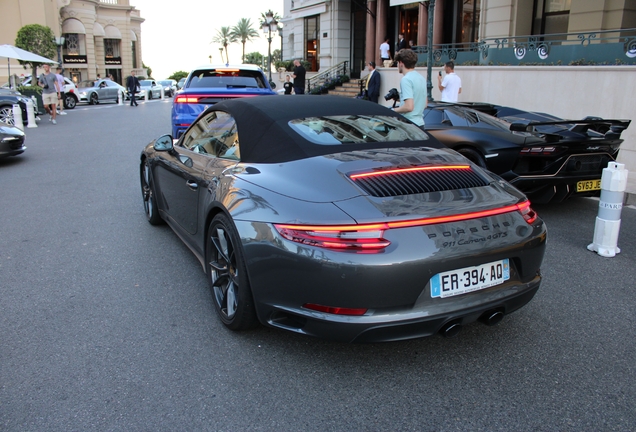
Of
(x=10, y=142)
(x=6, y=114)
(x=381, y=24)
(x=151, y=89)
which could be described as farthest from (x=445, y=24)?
(x=151, y=89)

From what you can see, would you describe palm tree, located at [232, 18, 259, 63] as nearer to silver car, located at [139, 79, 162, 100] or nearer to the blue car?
silver car, located at [139, 79, 162, 100]

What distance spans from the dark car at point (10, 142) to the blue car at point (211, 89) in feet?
9.50

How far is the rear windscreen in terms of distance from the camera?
11055 millimetres

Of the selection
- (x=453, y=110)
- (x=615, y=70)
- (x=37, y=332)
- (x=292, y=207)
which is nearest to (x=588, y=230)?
(x=453, y=110)

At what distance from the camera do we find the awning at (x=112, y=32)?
178ft

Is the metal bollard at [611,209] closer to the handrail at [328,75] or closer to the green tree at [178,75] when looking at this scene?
the handrail at [328,75]

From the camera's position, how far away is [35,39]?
37.2 meters

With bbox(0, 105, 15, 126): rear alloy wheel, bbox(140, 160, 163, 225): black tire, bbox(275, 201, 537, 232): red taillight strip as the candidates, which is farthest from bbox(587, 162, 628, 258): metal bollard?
bbox(0, 105, 15, 126): rear alloy wheel

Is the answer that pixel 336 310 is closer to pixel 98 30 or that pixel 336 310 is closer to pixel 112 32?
pixel 98 30

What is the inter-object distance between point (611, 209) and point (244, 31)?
103094 millimetres

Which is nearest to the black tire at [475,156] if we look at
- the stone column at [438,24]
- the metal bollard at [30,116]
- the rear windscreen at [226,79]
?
the rear windscreen at [226,79]

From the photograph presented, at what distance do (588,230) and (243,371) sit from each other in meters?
4.63

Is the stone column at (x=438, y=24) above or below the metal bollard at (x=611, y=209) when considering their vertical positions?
above

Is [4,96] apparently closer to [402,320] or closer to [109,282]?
[109,282]
